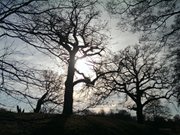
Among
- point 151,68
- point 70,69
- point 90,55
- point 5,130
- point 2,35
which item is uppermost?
point 151,68

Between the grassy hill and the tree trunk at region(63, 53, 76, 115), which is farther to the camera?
the tree trunk at region(63, 53, 76, 115)

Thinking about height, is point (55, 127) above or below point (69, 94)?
below

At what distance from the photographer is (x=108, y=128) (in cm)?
1452

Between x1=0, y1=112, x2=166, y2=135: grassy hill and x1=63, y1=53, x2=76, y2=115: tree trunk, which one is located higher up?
x1=63, y1=53, x2=76, y2=115: tree trunk

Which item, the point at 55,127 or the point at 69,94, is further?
the point at 69,94

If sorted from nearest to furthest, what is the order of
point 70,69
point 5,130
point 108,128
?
point 5,130 → point 108,128 → point 70,69

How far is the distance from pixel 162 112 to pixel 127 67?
735 inches

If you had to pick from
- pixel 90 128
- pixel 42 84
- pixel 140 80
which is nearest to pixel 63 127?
pixel 90 128

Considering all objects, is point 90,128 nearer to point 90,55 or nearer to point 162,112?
point 90,55

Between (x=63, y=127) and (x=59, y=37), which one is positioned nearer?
(x=59, y=37)

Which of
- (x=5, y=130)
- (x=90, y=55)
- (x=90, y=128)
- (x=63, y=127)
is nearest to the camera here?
(x=5, y=130)

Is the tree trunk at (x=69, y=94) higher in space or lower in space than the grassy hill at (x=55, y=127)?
higher

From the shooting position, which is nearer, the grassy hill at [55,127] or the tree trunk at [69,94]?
the grassy hill at [55,127]

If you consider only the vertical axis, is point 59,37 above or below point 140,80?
below
